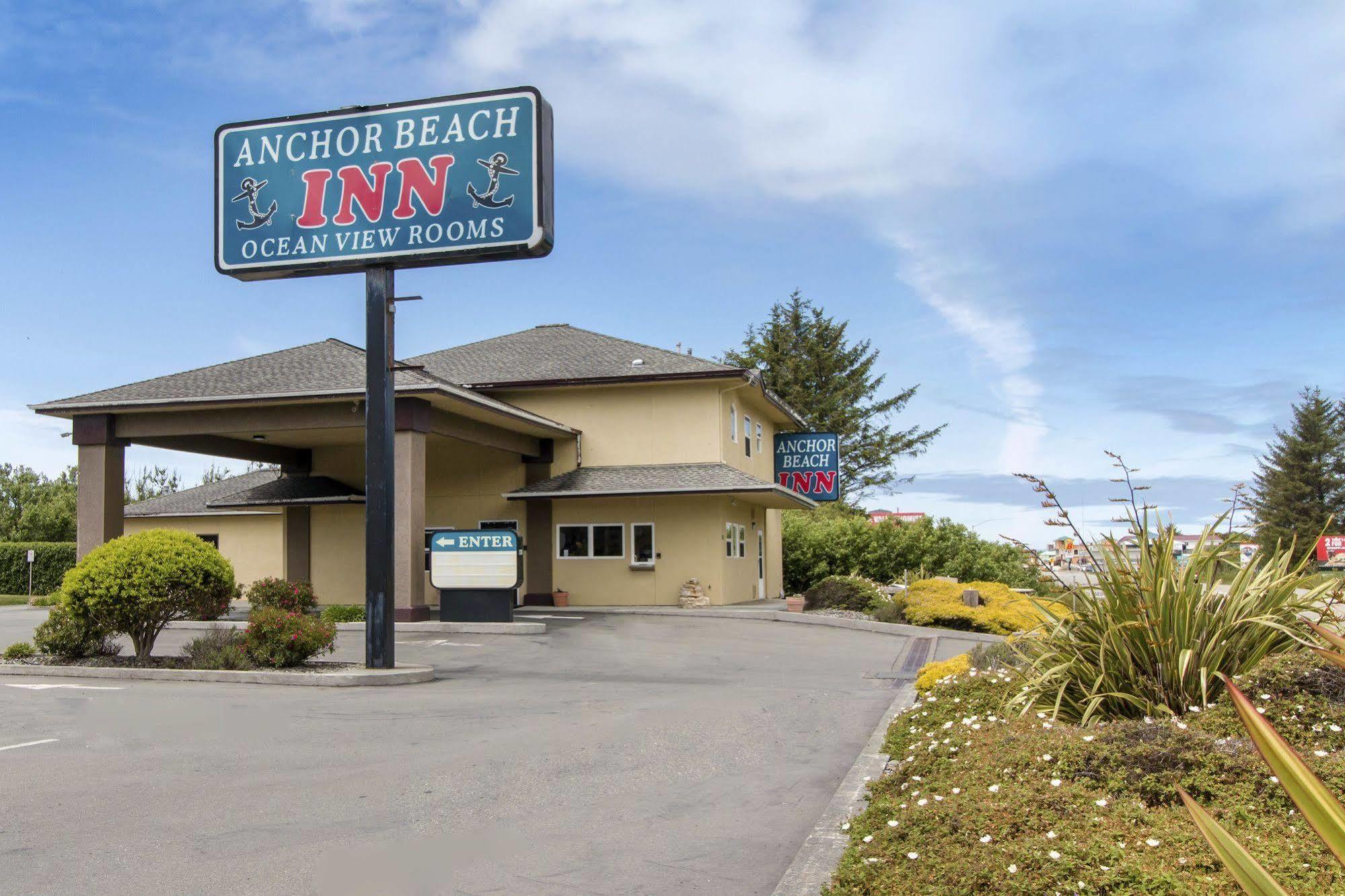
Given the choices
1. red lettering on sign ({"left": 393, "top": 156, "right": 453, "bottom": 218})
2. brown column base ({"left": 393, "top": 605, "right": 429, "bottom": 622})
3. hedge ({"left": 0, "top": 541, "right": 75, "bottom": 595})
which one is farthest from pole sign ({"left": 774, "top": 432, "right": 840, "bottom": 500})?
hedge ({"left": 0, "top": 541, "right": 75, "bottom": 595})

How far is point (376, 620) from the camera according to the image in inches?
601

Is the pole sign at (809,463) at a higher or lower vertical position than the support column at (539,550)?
higher

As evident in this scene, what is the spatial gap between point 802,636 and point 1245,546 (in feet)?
44.9

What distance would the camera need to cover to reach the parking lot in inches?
238

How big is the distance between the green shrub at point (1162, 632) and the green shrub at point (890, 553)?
27.3 meters

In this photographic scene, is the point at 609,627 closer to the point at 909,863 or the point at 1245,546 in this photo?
the point at 1245,546

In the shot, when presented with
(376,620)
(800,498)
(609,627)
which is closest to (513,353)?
(800,498)

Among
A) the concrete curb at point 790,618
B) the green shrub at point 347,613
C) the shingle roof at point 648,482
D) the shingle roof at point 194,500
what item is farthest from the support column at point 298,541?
the green shrub at point 347,613

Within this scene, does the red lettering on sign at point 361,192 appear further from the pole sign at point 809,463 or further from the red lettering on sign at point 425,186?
the pole sign at point 809,463

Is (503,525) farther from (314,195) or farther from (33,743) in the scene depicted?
(33,743)

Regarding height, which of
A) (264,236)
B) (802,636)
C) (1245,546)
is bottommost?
(802,636)

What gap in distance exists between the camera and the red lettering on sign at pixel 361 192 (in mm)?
16172

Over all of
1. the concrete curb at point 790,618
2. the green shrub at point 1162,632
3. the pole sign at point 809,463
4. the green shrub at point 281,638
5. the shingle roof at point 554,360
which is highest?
the shingle roof at point 554,360

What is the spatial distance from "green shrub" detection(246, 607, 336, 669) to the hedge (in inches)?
1400
